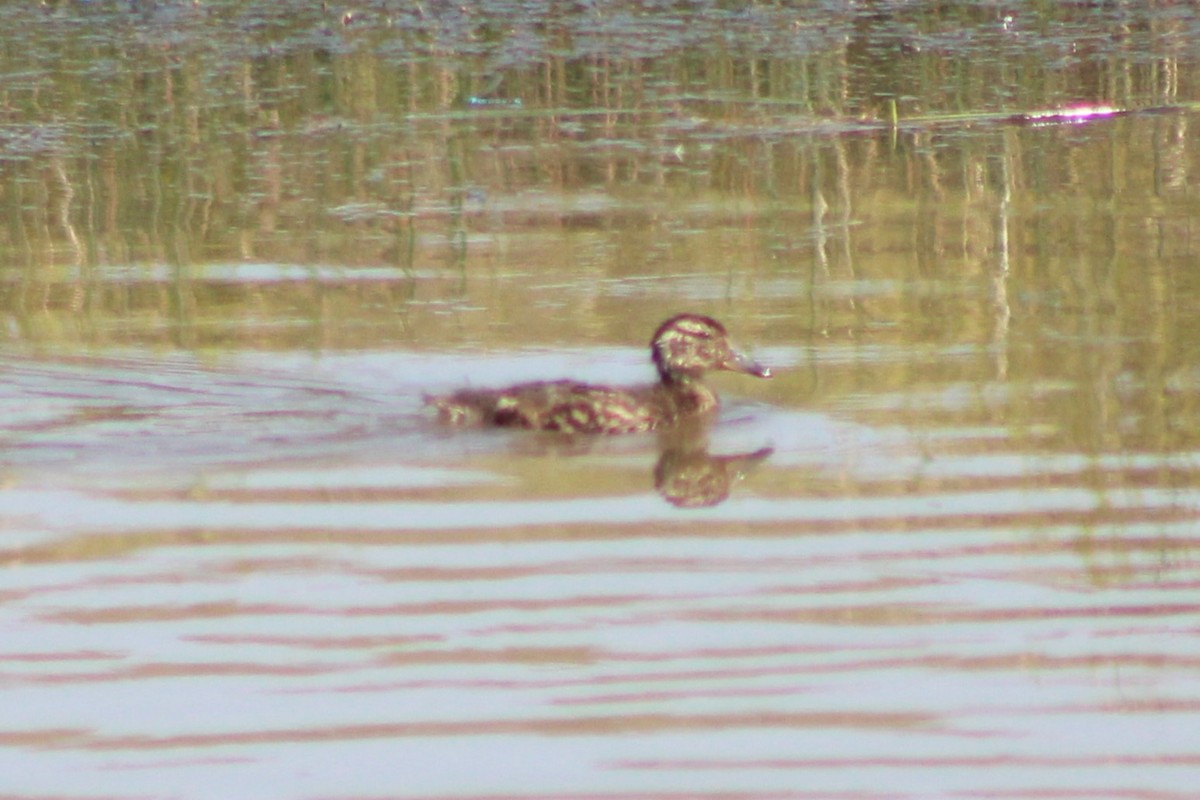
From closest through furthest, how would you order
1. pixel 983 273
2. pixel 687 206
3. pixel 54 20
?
1. pixel 983 273
2. pixel 687 206
3. pixel 54 20

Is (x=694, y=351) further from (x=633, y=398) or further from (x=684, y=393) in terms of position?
(x=633, y=398)

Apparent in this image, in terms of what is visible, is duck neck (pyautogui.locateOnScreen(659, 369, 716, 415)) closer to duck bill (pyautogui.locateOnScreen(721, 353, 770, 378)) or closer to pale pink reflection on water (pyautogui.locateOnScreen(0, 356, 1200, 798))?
duck bill (pyautogui.locateOnScreen(721, 353, 770, 378))

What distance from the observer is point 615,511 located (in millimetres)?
5645

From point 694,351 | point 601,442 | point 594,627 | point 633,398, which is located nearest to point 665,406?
point 633,398

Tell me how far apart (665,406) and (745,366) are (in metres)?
0.31

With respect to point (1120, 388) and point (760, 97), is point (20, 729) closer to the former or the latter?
point (1120, 388)

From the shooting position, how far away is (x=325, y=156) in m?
11.4

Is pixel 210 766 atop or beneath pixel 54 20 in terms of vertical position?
beneath

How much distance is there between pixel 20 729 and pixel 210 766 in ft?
1.31

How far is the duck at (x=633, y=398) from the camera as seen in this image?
6828 mm

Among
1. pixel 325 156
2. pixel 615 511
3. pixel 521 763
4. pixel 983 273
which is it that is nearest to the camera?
pixel 521 763

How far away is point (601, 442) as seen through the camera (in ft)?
22.3

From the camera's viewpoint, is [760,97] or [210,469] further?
[760,97]

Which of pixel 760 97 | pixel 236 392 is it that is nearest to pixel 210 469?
pixel 236 392
